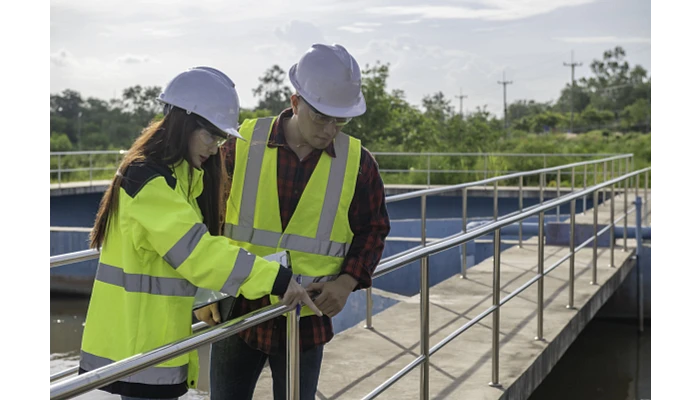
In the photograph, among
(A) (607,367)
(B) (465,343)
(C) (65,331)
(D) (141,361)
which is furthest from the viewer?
(C) (65,331)

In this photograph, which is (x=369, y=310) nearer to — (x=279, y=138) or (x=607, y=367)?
(x=279, y=138)

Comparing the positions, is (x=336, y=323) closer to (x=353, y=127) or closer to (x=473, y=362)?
(x=473, y=362)

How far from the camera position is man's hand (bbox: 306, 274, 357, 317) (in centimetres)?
195

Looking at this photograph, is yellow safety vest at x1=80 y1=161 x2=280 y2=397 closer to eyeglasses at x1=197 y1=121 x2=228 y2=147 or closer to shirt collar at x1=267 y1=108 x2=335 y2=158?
eyeglasses at x1=197 y1=121 x2=228 y2=147

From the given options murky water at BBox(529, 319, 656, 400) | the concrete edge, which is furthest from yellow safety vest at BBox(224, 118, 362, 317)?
murky water at BBox(529, 319, 656, 400)

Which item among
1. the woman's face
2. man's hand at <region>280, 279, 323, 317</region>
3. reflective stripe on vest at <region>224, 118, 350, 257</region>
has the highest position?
the woman's face

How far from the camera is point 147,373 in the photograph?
65.2 inches

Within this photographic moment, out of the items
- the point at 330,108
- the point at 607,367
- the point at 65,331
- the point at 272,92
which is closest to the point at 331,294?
the point at 330,108

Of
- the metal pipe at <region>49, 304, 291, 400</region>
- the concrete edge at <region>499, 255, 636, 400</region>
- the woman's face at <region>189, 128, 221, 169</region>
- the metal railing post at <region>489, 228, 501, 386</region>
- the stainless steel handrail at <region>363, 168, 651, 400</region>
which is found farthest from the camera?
the concrete edge at <region>499, 255, 636, 400</region>

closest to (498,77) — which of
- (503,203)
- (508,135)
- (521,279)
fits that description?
(508,135)

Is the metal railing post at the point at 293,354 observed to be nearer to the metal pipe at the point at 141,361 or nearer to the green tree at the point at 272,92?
the metal pipe at the point at 141,361

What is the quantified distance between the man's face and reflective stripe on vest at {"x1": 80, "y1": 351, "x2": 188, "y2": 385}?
0.61 metres

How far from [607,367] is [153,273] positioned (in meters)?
5.39
